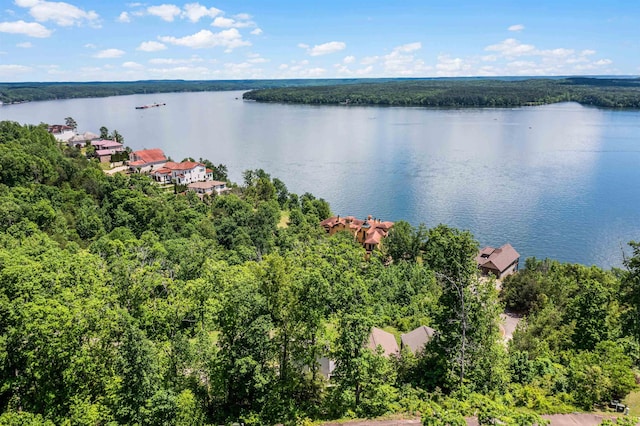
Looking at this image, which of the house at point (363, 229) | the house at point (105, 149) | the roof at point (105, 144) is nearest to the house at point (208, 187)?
the house at point (363, 229)

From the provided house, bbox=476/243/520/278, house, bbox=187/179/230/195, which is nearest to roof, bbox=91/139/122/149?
house, bbox=187/179/230/195

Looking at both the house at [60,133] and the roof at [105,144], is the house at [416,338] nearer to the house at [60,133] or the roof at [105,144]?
the roof at [105,144]

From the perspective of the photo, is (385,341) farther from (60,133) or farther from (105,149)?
(60,133)

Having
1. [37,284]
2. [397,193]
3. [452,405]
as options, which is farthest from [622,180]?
[37,284]

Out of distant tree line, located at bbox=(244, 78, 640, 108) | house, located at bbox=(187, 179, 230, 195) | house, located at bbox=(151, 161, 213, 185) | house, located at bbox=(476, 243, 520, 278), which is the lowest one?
house, located at bbox=(476, 243, 520, 278)

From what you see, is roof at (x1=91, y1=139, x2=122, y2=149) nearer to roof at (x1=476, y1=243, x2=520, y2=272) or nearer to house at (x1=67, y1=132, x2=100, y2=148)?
house at (x1=67, y1=132, x2=100, y2=148)
